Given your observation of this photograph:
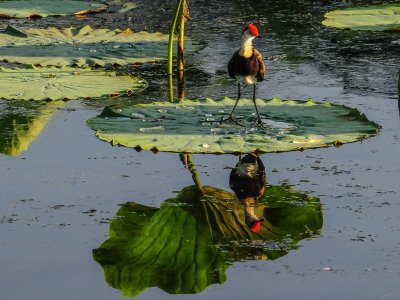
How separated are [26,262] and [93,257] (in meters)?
0.27

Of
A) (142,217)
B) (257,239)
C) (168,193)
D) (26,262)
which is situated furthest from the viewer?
(168,193)

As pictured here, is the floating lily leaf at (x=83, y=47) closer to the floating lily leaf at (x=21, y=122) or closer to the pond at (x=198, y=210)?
the pond at (x=198, y=210)

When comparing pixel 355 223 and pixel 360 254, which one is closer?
pixel 360 254

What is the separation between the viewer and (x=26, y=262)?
4199 millimetres

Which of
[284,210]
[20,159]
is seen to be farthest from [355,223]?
[20,159]

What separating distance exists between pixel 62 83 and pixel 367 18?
321 cm

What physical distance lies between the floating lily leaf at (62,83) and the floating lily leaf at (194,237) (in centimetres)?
202

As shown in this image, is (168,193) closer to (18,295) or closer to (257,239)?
(257,239)

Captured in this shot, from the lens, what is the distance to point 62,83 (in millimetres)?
7246

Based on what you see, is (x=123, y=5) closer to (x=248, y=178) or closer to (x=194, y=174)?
(x=194, y=174)

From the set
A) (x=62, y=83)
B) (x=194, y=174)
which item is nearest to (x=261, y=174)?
(x=194, y=174)

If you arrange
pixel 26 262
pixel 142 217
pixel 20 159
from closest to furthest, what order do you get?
pixel 26 262 → pixel 142 217 → pixel 20 159

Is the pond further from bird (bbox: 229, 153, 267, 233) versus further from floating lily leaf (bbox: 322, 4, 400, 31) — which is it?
floating lily leaf (bbox: 322, 4, 400, 31)

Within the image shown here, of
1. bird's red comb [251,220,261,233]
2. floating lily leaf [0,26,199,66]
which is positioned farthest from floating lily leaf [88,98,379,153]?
floating lily leaf [0,26,199,66]
